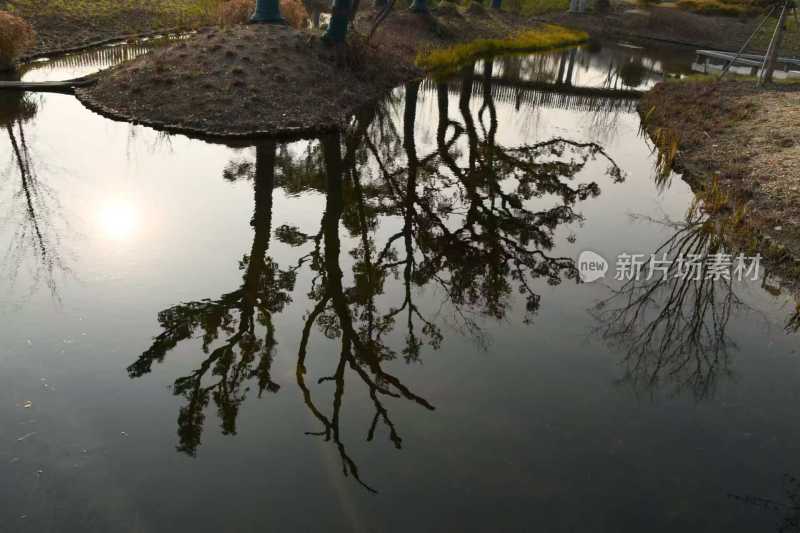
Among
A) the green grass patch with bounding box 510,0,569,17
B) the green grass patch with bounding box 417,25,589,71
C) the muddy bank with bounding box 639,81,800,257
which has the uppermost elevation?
the green grass patch with bounding box 510,0,569,17

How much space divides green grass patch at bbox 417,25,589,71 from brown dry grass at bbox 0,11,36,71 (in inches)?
677

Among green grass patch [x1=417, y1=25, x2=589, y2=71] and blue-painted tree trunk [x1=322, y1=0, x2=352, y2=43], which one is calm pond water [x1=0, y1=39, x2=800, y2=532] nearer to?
blue-painted tree trunk [x1=322, y1=0, x2=352, y2=43]

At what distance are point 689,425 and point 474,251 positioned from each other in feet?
17.9

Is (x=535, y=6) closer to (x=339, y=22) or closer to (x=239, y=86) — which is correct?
(x=339, y=22)

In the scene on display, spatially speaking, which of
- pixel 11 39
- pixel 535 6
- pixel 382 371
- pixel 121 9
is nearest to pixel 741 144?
pixel 382 371

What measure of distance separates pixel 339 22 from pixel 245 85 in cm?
600

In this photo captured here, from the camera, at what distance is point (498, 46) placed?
36.6 m

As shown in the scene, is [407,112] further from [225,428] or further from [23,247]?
[225,428]

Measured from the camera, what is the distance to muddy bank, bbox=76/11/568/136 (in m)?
17.6

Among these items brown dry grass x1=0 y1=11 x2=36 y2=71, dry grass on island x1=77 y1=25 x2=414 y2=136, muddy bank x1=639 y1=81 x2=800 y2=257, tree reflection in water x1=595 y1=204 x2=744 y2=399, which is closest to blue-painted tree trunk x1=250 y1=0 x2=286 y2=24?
dry grass on island x1=77 y1=25 x2=414 y2=136

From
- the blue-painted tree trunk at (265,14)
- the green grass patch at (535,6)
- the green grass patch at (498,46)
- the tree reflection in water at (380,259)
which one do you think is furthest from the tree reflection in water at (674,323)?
the green grass patch at (535,6)

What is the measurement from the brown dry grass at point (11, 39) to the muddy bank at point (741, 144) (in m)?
24.2

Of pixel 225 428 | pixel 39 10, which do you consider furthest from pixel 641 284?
pixel 39 10

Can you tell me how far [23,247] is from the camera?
10.6 metres
